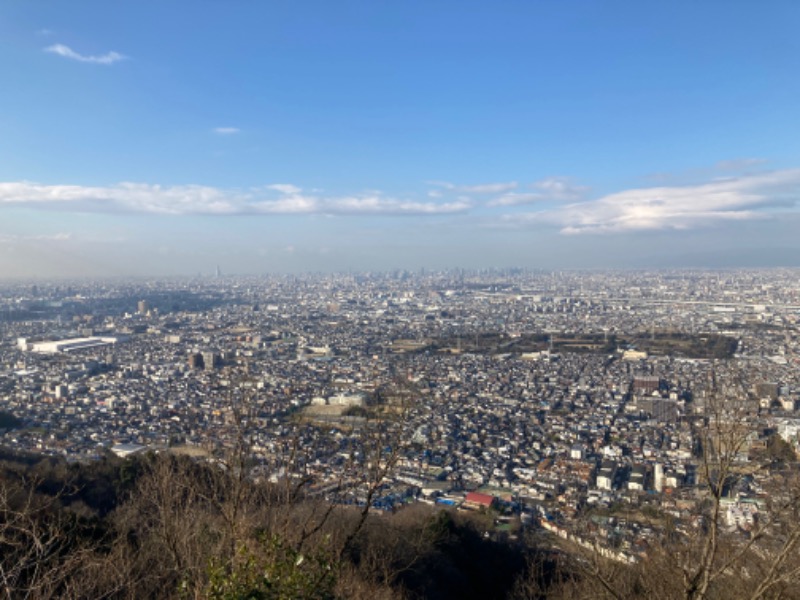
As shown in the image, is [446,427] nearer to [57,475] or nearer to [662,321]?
[57,475]

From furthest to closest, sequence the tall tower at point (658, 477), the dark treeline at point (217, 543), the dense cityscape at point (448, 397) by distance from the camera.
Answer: the tall tower at point (658, 477) → the dense cityscape at point (448, 397) → the dark treeline at point (217, 543)

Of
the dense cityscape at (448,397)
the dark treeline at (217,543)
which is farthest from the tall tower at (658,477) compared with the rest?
the dark treeline at (217,543)

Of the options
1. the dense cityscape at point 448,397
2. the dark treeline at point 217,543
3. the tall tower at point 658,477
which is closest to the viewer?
the dark treeline at point 217,543

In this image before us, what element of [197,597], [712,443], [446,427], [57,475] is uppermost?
[712,443]

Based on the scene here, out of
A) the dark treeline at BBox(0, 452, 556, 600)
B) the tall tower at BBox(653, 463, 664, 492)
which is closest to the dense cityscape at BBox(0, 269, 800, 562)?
the tall tower at BBox(653, 463, 664, 492)

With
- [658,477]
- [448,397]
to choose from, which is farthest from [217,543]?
[448,397]

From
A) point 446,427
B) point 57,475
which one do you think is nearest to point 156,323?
point 446,427

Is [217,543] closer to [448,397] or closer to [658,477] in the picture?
[658,477]

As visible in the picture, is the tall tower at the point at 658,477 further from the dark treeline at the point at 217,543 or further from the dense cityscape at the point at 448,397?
the dark treeline at the point at 217,543
